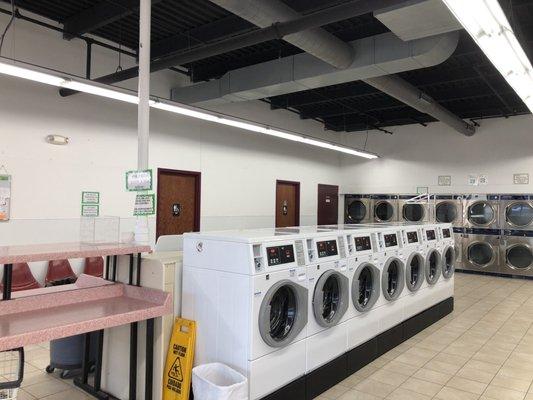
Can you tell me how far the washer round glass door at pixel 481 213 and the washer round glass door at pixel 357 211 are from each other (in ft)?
8.25

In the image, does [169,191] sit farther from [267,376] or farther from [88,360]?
[267,376]

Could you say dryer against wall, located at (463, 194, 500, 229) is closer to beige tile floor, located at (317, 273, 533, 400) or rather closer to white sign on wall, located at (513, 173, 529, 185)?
white sign on wall, located at (513, 173, 529, 185)

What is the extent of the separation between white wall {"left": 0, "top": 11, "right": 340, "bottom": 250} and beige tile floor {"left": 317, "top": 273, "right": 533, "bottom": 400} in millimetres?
3926

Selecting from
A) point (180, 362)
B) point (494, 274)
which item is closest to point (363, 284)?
point (180, 362)

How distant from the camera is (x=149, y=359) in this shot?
9.36 ft

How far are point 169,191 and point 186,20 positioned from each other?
282cm

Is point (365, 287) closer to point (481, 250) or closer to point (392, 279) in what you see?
point (392, 279)

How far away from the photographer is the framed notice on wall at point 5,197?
489 centimetres

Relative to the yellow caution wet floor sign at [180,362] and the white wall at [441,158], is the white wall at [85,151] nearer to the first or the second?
the yellow caution wet floor sign at [180,362]

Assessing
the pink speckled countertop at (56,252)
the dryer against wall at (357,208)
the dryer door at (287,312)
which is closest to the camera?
the pink speckled countertop at (56,252)

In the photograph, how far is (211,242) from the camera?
2.95 m

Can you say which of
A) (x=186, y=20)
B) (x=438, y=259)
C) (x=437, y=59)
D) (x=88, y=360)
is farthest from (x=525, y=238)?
(x=88, y=360)

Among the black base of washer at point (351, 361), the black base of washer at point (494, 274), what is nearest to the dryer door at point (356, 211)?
the black base of washer at point (494, 274)

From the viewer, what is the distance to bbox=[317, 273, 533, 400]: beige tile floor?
11.3 ft
